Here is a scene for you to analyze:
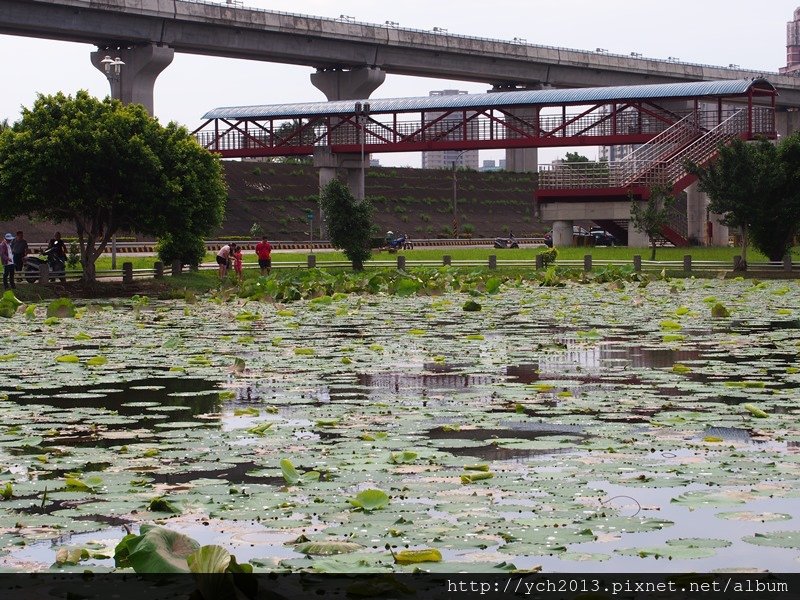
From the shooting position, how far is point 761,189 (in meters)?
40.8

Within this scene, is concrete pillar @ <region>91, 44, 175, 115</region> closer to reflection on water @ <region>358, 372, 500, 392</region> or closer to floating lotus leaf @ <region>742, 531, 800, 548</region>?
reflection on water @ <region>358, 372, 500, 392</region>

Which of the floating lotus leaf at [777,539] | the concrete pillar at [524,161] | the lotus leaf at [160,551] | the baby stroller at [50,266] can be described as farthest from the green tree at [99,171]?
the concrete pillar at [524,161]

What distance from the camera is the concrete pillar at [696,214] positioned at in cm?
5869

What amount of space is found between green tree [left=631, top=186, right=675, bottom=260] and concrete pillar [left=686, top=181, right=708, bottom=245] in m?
3.52

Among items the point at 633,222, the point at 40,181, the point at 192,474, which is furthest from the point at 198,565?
the point at 633,222

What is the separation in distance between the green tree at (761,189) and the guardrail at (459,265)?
4.67ft

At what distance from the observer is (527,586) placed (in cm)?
571

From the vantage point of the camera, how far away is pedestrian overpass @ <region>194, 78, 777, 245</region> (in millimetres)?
57000

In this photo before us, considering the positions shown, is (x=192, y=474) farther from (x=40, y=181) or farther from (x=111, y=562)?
(x=40, y=181)

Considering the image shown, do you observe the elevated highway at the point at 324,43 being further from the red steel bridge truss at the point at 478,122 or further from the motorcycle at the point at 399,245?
the motorcycle at the point at 399,245

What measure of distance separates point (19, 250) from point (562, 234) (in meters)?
30.9

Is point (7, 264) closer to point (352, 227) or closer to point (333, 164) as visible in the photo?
point (352, 227)

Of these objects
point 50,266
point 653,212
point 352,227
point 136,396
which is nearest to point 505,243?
point 653,212

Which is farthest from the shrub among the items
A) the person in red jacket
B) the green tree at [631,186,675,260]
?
the person in red jacket
